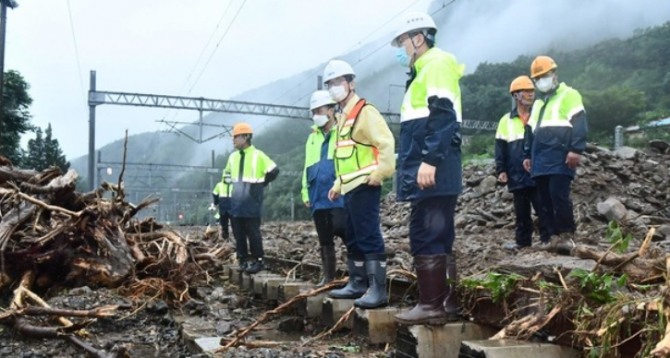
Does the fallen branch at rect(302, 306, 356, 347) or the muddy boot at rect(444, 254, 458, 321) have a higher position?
the muddy boot at rect(444, 254, 458, 321)

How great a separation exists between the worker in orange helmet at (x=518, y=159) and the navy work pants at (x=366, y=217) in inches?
134

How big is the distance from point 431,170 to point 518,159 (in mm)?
4394

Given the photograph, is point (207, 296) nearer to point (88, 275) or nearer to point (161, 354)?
point (88, 275)

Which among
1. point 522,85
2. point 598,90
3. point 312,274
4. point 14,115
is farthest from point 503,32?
point 312,274

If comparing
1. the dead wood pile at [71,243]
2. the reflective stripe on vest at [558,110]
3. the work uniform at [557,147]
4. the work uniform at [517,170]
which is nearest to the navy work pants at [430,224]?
the work uniform at [557,147]

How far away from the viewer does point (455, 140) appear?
148 inches

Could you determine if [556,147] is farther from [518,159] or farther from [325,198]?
[325,198]

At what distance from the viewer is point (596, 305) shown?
9.31 feet

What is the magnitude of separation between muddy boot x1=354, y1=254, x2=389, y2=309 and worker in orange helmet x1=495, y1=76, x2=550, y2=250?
355cm

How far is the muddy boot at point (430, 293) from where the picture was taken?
3.47 metres

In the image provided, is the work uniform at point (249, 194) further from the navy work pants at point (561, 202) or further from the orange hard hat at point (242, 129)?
the navy work pants at point (561, 202)

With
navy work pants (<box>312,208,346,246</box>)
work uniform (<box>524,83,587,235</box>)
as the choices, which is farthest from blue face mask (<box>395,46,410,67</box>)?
work uniform (<box>524,83,587,235</box>)

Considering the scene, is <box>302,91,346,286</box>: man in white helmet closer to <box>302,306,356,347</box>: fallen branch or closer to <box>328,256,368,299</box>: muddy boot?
<box>328,256,368,299</box>: muddy boot

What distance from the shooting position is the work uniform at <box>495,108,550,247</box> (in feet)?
24.9
